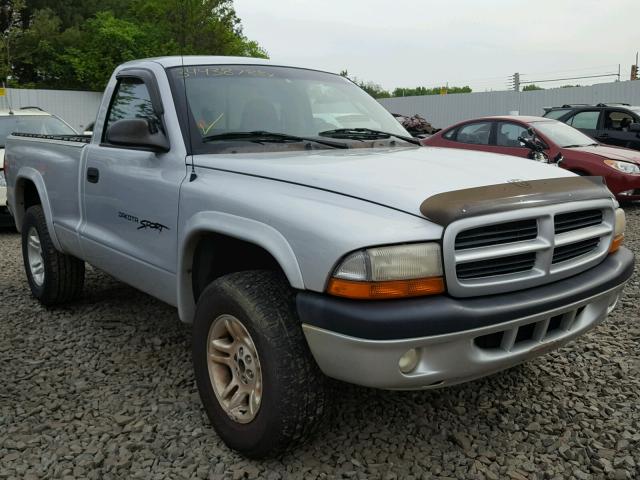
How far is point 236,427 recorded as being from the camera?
2609 mm

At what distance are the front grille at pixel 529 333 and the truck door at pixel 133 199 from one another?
1547mm

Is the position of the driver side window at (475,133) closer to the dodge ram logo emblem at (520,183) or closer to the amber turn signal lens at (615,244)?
the amber turn signal lens at (615,244)

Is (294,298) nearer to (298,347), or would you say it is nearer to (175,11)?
(298,347)

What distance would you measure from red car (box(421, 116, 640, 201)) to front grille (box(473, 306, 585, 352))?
6264 mm

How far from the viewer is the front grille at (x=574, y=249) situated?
2.54 meters

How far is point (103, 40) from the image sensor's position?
30516 mm

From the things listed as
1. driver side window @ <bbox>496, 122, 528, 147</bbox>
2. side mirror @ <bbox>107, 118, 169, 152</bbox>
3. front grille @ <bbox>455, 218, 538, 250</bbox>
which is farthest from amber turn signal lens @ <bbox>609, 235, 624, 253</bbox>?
driver side window @ <bbox>496, 122, 528, 147</bbox>

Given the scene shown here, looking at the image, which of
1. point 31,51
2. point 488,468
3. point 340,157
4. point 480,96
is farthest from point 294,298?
point 31,51

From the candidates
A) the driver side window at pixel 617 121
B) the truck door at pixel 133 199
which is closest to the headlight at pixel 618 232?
the truck door at pixel 133 199

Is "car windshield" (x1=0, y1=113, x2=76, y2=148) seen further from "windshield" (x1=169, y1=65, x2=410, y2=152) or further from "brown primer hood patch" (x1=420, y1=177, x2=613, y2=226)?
"brown primer hood patch" (x1=420, y1=177, x2=613, y2=226)

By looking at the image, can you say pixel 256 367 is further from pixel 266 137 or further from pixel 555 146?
pixel 555 146

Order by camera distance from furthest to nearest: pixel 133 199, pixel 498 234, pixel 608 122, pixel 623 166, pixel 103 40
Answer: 1. pixel 103 40
2. pixel 608 122
3. pixel 623 166
4. pixel 133 199
5. pixel 498 234

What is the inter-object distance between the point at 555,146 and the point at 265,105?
22.9 ft

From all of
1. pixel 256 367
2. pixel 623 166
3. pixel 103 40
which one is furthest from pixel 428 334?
pixel 103 40
